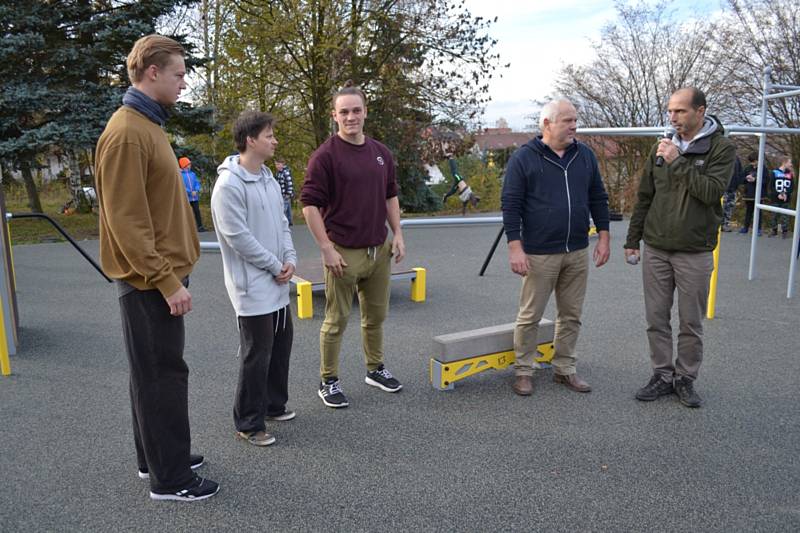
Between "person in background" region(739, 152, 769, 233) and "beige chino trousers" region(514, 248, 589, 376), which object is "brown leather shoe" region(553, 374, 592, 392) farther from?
"person in background" region(739, 152, 769, 233)

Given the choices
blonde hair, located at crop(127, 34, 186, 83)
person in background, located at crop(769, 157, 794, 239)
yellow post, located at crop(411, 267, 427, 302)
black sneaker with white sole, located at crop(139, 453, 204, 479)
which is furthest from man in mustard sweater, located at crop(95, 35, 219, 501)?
person in background, located at crop(769, 157, 794, 239)

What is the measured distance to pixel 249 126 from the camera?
3117 millimetres

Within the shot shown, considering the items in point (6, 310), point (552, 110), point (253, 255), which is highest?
point (552, 110)

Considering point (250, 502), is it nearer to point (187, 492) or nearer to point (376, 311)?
point (187, 492)

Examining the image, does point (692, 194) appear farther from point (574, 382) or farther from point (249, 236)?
point (249, 236)

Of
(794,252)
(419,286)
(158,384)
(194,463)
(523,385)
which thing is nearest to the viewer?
(158,384)

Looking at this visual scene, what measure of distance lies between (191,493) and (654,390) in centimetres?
267

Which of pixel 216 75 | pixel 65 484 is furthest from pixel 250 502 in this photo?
pixel 216 75

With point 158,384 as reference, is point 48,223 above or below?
below

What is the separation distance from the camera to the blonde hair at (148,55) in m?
2.37

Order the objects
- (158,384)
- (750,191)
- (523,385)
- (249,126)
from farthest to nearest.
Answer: (750,191), (523,385), (249,126), (158,384)

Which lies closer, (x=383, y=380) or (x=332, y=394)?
(x=332, y=394)

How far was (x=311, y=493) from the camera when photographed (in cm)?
279

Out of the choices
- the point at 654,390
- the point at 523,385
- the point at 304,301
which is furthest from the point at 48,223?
the point at 654,390
